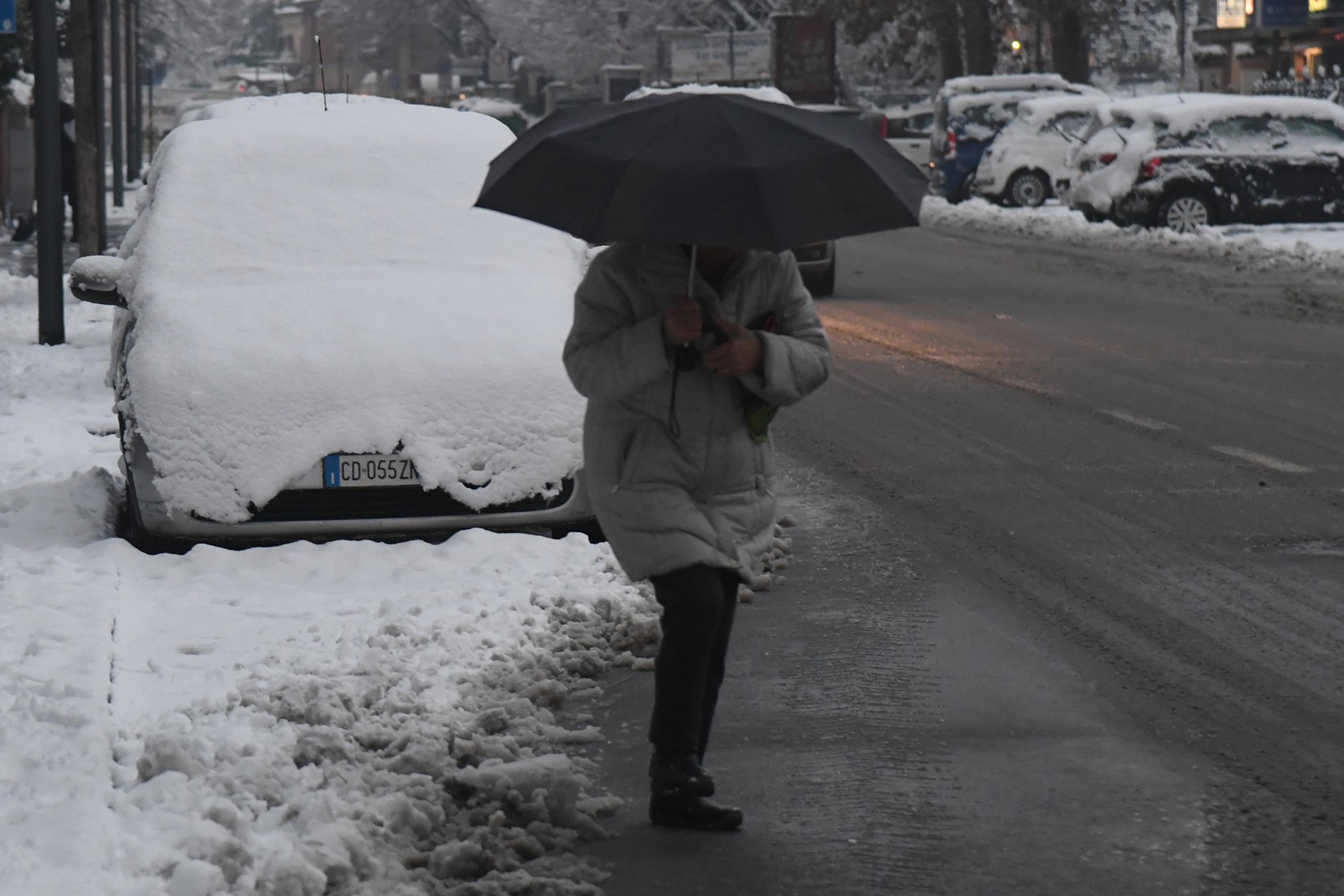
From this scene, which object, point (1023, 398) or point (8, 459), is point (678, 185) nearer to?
point (8, 459)

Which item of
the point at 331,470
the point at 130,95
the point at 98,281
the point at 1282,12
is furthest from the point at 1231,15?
the point at 331,470

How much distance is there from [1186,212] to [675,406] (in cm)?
2235

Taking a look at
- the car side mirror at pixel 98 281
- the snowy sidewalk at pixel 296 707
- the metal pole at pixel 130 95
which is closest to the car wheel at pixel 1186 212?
the car side mirror at pixel 98 281

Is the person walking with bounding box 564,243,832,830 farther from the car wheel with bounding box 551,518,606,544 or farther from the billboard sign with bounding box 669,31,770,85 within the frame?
the billboard sign with bounding box 669,31,770,85

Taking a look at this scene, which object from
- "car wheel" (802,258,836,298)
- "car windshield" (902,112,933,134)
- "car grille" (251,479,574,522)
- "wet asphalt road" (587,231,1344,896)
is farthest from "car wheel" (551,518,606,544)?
"car windshield" (902,112,933,134)

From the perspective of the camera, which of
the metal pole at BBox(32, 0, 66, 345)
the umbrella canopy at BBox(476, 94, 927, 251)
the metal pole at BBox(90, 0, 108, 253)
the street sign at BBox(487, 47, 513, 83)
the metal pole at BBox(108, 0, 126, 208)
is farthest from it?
the street sign at BBox(487, 47, 513, 83)

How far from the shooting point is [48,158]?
1355 centimetres

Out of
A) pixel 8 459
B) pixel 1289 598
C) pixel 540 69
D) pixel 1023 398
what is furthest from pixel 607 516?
pixel 540 69

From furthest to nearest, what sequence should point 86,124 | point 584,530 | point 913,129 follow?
point 913,129 → point 86,124 → point 584,530

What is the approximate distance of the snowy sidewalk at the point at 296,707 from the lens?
167 inches

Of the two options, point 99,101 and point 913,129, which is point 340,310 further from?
point 913,129

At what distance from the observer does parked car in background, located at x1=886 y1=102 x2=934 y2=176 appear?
41594 mm

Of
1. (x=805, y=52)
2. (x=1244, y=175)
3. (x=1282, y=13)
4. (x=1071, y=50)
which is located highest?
(x=1282, y=13)

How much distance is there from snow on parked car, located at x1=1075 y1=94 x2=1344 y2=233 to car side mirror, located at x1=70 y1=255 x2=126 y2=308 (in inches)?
761
